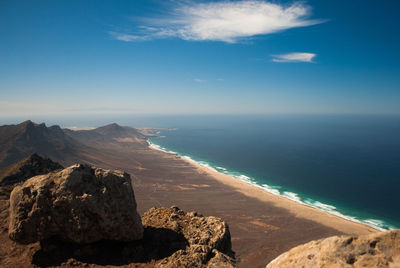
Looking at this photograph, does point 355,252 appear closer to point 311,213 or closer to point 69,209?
point 69,209

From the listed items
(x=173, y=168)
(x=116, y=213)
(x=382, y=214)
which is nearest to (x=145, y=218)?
(x=116, y=213)

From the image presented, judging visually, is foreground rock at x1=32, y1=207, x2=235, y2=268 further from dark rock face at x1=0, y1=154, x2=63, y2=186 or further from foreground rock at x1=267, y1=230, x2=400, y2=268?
dark rock face at x1=0, y1=154, x2=63, y2=186

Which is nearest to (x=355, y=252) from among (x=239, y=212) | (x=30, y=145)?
(x=239, y=212)

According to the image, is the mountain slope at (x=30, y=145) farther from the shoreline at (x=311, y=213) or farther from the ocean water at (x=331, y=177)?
the shoreline at (x=311, y=213)

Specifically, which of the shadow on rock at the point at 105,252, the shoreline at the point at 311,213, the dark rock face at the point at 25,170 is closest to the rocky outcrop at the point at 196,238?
the shadow on rock at the point at 105,252

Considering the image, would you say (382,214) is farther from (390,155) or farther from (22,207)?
(390,155)

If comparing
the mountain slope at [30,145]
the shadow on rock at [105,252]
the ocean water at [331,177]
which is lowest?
the ocean water at [331,177]
